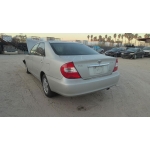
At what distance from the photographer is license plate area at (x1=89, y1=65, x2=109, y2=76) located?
2.69 m

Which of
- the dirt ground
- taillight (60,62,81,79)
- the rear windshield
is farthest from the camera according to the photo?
the rear windshield

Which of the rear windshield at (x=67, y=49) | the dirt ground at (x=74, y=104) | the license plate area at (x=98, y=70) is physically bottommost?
the dirt ground at (x=74, y=104)

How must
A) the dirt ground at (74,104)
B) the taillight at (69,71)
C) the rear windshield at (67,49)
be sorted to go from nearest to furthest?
the taillight at (69,71), the dirt ground at (74,104), the rear windshield at (67,49)

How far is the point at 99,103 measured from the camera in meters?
3.11

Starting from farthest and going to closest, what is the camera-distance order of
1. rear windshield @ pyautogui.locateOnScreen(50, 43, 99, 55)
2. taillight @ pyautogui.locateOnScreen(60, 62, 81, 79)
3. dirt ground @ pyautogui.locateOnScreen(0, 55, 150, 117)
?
1. rear windshield @ pyautogui.locateOnScreen(50, 43, 99, 55)
2. dirt ground @ pyautogui.locateOnScreen(0, 55, 150, 117)
3. taillight @ pyautogui.locateOnScreen(60, 62, 81, 79)

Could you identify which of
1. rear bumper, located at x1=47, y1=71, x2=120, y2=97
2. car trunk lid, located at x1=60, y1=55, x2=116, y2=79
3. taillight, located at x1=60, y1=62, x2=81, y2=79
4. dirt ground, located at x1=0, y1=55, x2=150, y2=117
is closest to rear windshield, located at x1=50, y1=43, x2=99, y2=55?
car trunk lid, located at x1=60, y1=55, x2=116, y2=79

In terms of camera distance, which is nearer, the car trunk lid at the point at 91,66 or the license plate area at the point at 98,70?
the car trunk lid at the point at 91,66

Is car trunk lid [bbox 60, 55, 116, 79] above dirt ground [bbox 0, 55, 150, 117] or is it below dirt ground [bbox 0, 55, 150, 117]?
above

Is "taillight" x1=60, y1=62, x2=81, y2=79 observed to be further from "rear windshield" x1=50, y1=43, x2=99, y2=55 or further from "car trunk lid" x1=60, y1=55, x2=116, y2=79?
"rear windshield" x1=50, y1=43, x2=99, y2=55

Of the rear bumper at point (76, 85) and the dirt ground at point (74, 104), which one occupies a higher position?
the rear bumper at point (76, 85)

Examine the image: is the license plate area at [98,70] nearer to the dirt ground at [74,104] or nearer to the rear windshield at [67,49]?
the rear windshield at [67,49]

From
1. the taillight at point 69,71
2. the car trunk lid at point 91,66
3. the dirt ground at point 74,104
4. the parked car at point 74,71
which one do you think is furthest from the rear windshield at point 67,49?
the dirt ground at point 74,104

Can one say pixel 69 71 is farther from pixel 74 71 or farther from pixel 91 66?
pixel 91 66

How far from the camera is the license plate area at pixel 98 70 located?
2.69m
